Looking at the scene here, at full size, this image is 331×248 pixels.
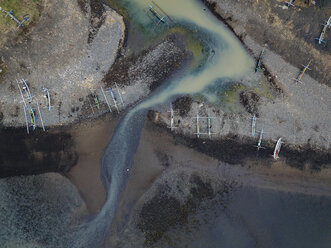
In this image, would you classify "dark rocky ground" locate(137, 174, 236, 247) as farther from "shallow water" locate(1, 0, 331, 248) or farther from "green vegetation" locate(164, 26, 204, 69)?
"green vegetation" locate(164, 26, 204, 69)

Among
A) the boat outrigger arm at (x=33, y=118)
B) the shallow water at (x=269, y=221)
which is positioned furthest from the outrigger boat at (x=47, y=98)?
the shallow water at (x=269, y=221)

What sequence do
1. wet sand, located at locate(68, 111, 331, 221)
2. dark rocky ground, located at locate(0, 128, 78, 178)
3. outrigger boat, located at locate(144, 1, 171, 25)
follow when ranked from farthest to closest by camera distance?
outrigger boat, located at locate(144, 1, 171, 25) < wet sand, located at locate(68, 111, 331, 221) < dark rocky ground, located at locate(0, 128, 78, 178)

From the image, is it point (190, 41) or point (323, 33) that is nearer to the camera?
point (323, 33)

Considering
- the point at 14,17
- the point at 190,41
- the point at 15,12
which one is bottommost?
the point at 14,17

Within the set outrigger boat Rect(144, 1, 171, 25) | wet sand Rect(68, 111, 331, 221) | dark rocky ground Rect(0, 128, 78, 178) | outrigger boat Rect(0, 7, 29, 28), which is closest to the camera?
outrigger boat Rect(0, 7, 29, 28)

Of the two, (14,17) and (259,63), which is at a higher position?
(259,63)

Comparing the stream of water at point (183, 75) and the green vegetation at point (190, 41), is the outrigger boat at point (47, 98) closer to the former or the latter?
the stream of water at point (183, 75)

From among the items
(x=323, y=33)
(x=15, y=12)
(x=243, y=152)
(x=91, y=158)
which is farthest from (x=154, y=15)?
(x=323, y=33)

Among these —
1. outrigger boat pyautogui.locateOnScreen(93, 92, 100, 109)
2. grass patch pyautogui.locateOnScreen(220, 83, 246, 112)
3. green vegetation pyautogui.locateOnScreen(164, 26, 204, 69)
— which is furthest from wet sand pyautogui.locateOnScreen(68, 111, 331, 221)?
green vegetation pyautogui.locateOnScreen(164, 26, 204, 69)

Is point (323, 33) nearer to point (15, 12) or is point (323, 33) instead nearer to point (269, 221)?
point (269, 221)
